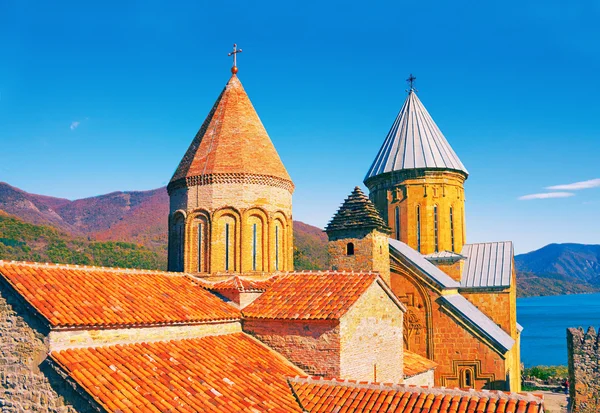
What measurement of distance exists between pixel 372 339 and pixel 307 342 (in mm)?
1580

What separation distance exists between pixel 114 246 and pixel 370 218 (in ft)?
179

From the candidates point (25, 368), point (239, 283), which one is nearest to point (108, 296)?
point (25, 368)

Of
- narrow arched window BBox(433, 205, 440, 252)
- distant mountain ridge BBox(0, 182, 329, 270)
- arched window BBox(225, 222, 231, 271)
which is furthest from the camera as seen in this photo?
distant mountain ridge BBox(0, 182, 329, 270)

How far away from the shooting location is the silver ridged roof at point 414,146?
20.7 meters

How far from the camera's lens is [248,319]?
11.1m

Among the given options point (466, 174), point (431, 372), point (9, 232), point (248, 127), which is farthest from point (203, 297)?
point (9, 232)

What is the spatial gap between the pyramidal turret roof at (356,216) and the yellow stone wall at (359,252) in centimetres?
19

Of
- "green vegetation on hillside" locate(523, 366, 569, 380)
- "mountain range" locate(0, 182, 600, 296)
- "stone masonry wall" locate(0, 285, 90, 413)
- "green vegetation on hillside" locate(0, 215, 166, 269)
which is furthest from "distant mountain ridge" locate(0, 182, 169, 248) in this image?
"stone masonry wall" locate(0, 285, 90, 413)

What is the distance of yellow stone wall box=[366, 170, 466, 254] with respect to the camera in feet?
66.5

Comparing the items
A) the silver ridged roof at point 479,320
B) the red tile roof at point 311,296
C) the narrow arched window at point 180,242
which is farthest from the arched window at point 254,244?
the silver ridged roof at point 479,320

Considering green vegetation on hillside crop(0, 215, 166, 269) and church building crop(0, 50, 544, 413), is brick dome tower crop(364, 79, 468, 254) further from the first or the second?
green vegetation on hillside crop(0, 215, 166, 269)

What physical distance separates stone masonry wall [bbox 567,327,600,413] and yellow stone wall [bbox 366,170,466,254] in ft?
22.3

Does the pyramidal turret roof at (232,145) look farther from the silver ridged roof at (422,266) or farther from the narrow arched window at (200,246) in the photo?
the silver ridged roof at (422,266)

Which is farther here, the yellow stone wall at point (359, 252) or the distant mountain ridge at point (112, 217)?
the distant mountain ridge at point (112, 217)
